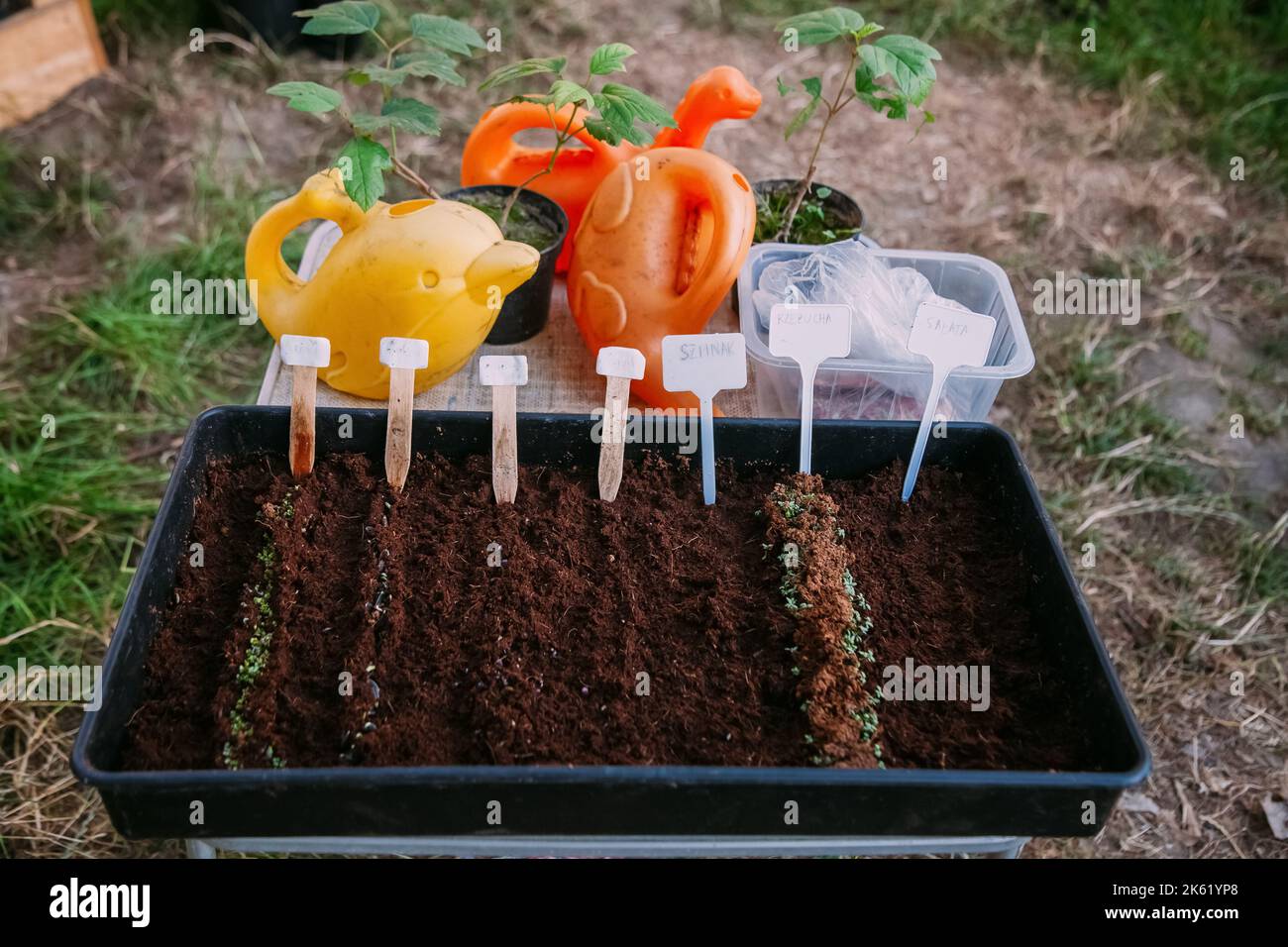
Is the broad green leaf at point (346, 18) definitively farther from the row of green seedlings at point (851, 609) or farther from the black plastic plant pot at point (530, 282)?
the row of green seedlings at point (851, 609)

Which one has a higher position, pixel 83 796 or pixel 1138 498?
pixel 1138 498

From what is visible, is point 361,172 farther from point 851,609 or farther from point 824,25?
point 851,609

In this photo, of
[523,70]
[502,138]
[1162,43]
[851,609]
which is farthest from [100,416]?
[1162,43]

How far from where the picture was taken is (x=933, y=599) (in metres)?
1.14

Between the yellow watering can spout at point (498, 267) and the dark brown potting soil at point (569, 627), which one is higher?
the yellow watering can spout at point (498, 267)

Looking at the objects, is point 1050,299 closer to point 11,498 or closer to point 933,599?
point 933,599

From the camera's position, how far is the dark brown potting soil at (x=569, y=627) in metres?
→ 0.97

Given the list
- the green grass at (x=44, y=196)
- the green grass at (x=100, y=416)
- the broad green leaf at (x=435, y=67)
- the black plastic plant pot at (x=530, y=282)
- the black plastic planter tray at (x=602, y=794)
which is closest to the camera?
the black plastic planter tray at (x=602, y=794)

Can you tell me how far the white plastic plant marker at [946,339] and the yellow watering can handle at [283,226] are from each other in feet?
2.35

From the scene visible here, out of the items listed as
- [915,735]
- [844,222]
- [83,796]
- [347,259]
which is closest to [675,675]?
[915,735]

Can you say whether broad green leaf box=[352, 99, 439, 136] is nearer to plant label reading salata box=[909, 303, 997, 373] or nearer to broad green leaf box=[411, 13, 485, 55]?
broad green leaf box=[411, 13, 485, 55]

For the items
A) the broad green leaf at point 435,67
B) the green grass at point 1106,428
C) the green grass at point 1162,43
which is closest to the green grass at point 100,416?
the broad green leaf at point 435,67

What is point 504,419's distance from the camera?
3.92ft

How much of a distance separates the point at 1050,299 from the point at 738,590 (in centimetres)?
185
